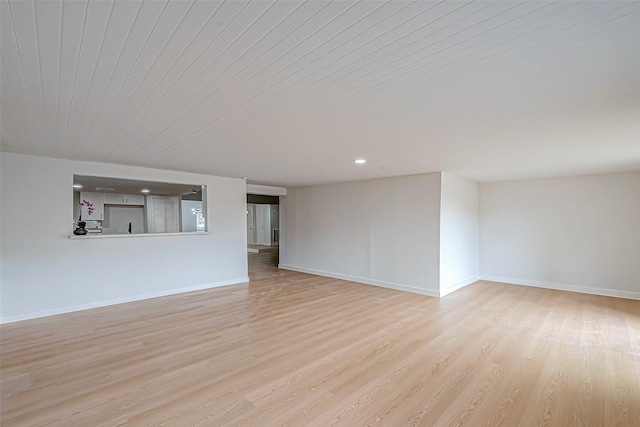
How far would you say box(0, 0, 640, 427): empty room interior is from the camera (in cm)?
141

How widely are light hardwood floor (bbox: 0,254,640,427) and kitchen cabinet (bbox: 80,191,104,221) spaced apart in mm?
4657

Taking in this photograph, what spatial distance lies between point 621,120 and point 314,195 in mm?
5624

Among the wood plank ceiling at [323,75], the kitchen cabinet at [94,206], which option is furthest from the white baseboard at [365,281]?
the kitchen cabinet at [94,206]

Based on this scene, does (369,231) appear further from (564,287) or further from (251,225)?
(251,225)

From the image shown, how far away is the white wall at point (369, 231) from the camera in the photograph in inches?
209

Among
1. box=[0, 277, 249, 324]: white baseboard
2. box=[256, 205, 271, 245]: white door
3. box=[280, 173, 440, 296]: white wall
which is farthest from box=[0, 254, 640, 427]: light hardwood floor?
box=[256, 205, 271, 245]: white door

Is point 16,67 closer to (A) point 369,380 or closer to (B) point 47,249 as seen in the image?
(A) point 369,380

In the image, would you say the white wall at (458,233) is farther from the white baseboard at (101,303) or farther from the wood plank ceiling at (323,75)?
the white baseboard at (101,303)

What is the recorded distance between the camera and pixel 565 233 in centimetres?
565

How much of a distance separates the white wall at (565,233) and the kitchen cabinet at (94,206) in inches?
382

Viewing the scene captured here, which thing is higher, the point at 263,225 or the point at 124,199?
the point at 124,199

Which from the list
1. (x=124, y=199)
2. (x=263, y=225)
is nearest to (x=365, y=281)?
(x=124, y=199)

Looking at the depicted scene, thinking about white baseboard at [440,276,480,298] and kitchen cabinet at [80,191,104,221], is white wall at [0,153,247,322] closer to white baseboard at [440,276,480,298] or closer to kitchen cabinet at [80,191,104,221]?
kitchen cabinet at [80,191,104,221]

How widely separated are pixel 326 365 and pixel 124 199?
8.42m
